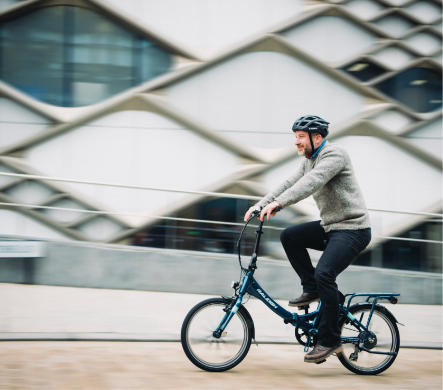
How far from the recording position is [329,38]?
10.7m

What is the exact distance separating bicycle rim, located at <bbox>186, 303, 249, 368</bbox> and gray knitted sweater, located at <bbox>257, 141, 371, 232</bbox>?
3.50 feet

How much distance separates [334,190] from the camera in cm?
405

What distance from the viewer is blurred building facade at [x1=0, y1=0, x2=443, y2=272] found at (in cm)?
1031

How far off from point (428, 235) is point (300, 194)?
5125mm

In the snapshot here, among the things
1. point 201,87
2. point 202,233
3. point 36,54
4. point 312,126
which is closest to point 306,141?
point 312,126

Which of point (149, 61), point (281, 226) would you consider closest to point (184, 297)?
point (281, 226)

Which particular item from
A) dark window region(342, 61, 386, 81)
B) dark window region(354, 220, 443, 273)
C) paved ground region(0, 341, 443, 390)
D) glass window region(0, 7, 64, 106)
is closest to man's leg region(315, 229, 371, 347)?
paved ground region(0, 341, 443, 390)

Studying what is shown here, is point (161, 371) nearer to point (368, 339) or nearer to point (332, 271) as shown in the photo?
point (332, 271)

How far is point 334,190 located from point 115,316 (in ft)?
10.9

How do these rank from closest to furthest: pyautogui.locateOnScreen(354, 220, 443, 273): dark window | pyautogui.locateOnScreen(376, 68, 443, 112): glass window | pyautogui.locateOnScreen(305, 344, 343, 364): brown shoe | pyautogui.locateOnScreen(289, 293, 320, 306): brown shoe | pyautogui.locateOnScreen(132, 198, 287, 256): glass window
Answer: pyautogui.locateOnScreen(305, 344, 343, 364): brown shoe < pyautogui.locateOnScreen(289, 293, 320, 306): brown shoe < pyautogui.locateOnScreen(132, 198, 287, 256): glass window < pyautogui.locateOnScreen(354, 220, 443, 273): dark window < pyautogui.locateOnScreen(376, 68, 443, 112): glass window

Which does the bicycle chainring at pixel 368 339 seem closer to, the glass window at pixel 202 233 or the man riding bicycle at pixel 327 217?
the man riding bicycle at pixel 327 217

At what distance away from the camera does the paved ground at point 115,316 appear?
16.7ft

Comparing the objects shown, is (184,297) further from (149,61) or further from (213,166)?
(149,61)

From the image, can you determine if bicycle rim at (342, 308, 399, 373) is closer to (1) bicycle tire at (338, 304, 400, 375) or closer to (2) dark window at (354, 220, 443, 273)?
(1) bicycle tire at (338, 304, 400, 375)
